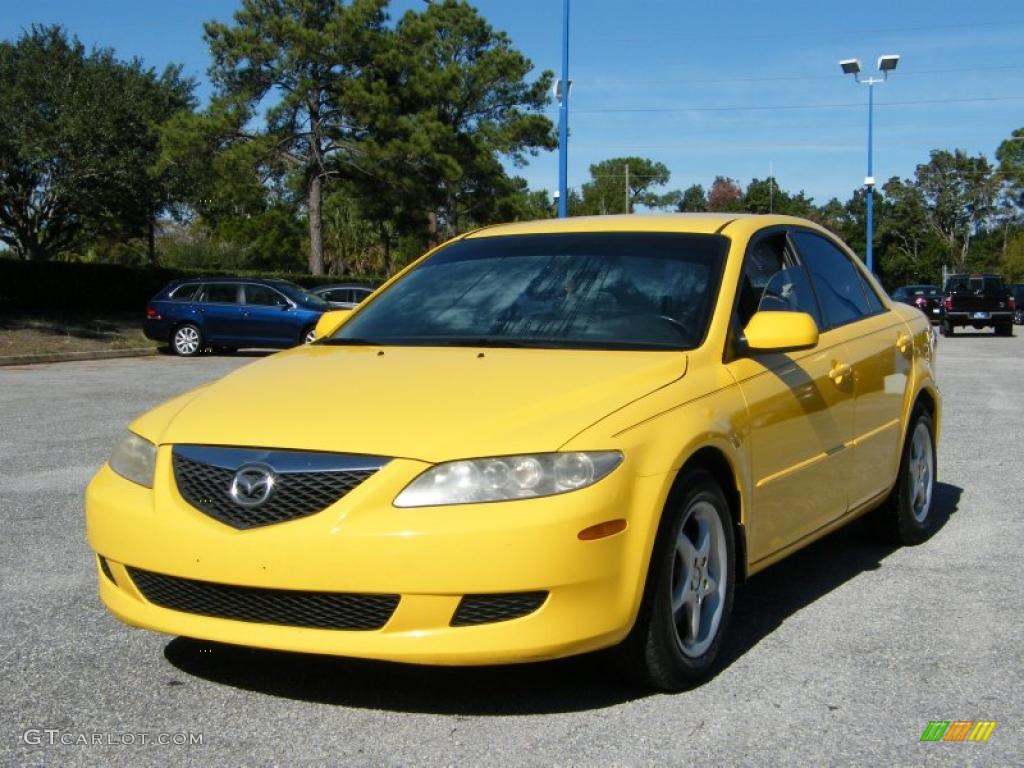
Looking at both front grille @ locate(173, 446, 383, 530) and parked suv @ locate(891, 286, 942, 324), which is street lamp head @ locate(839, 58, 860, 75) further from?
front grille @ locate(173, 446, 383, 530)

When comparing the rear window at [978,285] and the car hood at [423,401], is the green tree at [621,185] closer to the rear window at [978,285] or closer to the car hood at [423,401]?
the rear window at [978,285]

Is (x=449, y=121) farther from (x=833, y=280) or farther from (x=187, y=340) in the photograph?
(x=833, y=280)

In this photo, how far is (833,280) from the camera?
19.1 feet

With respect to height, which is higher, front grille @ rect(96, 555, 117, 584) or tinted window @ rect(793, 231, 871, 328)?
tinted window @ rect(793, 231, 871, 328)

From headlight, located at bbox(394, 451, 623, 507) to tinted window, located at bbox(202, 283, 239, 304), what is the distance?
22.2 metres

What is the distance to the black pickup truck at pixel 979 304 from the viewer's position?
35469mm

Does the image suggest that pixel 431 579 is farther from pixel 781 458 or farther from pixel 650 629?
pixel 781 458

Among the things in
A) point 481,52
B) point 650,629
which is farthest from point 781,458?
point 481,52

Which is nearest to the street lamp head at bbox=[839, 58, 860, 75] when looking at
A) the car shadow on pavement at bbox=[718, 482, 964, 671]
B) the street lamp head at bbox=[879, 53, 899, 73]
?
the street lamp head at bbox=[879, 53, 899, 73]

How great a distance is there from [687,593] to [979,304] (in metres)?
34.0

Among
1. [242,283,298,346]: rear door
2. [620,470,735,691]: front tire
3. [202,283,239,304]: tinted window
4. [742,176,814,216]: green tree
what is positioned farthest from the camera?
[742,176,814,216]: green tree

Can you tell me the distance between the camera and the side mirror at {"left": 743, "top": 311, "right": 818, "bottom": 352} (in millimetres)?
4441

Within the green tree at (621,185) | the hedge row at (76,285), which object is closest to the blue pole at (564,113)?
the hedge row at (76,285)

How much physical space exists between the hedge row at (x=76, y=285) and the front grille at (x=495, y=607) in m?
25.3
